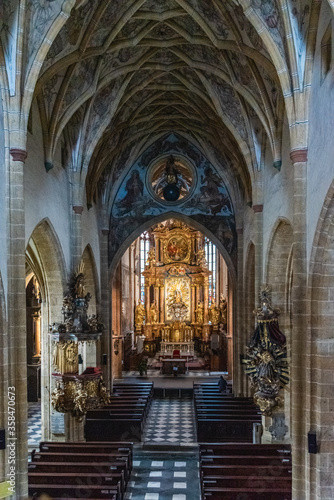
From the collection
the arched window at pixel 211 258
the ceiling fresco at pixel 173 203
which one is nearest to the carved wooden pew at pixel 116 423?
the ceiling fresco at pixel 173 203

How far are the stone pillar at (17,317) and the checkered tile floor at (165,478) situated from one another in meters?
4.16

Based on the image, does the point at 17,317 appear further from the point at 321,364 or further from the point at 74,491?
the point at 321,364

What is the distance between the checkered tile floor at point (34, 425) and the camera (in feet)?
64.3

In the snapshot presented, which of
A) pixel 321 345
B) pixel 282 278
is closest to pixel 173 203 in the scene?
pixel 282 278

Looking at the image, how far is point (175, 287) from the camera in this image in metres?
39.9

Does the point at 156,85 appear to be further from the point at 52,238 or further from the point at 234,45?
the point at 52,238

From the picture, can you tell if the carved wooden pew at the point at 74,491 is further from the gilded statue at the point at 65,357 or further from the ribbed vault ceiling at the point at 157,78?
the ribbed vault ceiling at the point at 157,78

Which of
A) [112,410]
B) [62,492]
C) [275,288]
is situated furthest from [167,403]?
[62,492]

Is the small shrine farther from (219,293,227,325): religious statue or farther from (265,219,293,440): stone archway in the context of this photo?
(219,293,227,325): religious statue

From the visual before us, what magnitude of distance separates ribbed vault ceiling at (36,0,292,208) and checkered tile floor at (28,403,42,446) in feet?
32.1

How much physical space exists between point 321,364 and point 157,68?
41.2 ft

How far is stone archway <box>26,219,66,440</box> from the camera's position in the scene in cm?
1800

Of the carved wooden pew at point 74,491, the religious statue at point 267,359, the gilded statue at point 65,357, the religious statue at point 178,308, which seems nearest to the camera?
the carved wooden pew at point 74,491

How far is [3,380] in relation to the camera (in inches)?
441
